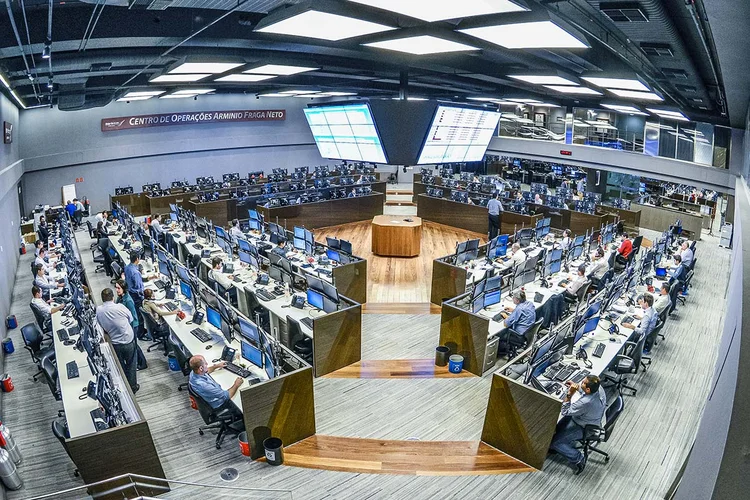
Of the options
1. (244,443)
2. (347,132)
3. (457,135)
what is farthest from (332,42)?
(244,443)

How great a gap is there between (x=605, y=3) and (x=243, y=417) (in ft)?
16.9

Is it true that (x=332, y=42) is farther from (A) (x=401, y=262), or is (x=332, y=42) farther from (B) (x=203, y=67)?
(A) (x=401, y=262)

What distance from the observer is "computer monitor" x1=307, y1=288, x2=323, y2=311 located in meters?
7.59

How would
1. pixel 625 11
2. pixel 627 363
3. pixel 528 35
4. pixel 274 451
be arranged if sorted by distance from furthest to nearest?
pixel 627 363 → pixel 274 451 → pixel 528 35 → pixel 625 11

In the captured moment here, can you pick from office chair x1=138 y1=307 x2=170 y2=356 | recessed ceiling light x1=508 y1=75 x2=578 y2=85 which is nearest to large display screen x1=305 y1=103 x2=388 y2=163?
recessed ceiling light x1=508 y1=75 x2=578 y2=85

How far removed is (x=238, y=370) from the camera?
5.85 meters

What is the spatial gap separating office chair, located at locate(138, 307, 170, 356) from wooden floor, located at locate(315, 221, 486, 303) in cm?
417

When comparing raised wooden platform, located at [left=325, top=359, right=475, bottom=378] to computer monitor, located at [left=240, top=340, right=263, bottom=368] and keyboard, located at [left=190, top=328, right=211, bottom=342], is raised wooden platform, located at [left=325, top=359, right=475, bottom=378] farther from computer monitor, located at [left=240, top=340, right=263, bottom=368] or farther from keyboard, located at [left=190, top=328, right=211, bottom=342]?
keyboard, located at [left=190, top=328, right=211, bottom=342]

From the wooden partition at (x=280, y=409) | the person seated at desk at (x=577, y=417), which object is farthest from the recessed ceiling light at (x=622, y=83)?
the wooden partition at (x=280, y=409)

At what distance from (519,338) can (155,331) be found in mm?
5804

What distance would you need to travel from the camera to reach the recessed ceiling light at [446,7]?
347cm

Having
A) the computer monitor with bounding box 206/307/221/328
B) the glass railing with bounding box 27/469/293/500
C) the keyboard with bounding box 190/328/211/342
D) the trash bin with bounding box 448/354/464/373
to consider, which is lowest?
the glass railing with bounding box 27/469/293/500

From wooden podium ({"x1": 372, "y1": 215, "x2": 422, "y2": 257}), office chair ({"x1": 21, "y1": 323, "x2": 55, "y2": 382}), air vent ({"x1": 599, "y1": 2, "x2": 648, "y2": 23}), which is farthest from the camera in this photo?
wooden podium ({"x1": 372, "y1": 215, "x2": 422, "y2": 257})

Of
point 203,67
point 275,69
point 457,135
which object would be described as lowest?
point 457,135
